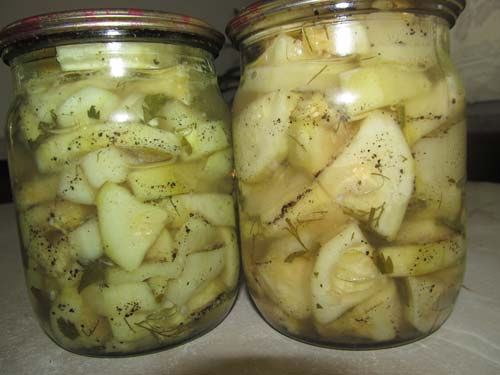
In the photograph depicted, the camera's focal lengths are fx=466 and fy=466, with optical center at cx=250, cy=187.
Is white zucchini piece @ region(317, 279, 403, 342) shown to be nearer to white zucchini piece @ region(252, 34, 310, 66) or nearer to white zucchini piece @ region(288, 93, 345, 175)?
white zucchini piece @ region(288, 93, 345, 175)

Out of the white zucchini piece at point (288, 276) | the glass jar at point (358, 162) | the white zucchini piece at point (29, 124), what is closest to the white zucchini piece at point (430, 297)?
the glass jar at point (358, 162)

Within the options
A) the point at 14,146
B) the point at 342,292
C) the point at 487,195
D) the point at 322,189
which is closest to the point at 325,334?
the point at 342,292

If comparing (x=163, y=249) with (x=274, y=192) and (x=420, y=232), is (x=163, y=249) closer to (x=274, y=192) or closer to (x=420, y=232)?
(x=274, y=192)

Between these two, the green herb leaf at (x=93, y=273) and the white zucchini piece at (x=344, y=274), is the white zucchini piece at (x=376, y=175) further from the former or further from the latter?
the green herb leaf at (x=93, y=273)

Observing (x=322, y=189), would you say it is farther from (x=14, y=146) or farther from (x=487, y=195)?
(x=487, y=195)

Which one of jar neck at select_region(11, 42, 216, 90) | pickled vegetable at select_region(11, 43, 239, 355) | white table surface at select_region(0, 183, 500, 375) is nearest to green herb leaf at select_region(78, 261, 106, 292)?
pickled vegetable at select_region(11, 43, 239, 355)

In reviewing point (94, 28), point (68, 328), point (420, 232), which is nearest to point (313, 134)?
point (420, 232)
